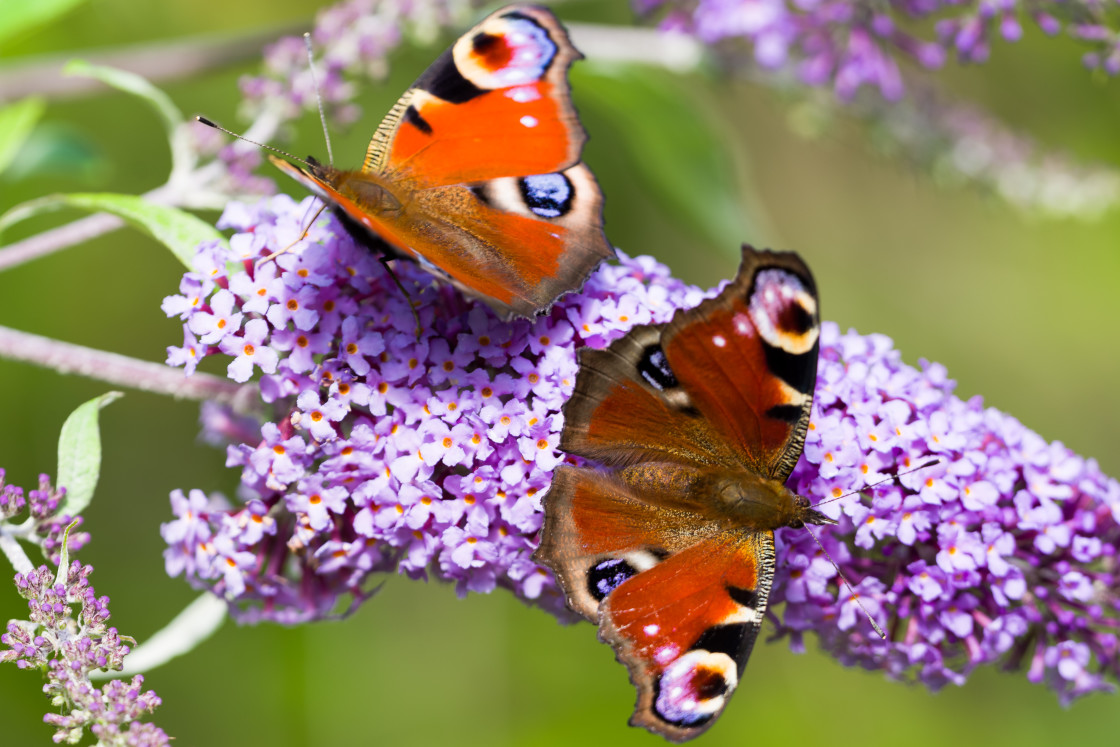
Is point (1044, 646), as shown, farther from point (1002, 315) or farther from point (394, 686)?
point (1002, 315)

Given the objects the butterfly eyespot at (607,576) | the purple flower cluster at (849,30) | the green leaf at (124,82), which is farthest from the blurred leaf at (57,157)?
the butterfly eyespot at (607,576)

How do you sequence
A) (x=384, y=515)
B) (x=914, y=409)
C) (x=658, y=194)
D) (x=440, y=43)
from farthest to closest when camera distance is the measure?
(x=658, y=194), (x=440, y=43), (x=914, y=409), (x=384, y=515)

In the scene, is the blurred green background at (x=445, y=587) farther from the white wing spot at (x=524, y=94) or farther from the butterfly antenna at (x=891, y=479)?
the butterfly antenna at (x=891, y=479)

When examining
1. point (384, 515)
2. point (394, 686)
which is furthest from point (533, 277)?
point (394, 686)

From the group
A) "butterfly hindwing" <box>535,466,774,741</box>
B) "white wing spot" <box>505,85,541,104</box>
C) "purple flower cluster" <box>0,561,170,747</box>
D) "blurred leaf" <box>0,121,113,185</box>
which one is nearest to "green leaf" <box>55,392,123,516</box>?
"purple flower cluster" <box>0,561,170,747</box>

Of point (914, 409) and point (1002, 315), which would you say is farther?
point (1002, 315)

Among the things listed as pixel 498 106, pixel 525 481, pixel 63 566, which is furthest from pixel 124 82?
pixel 525 481
